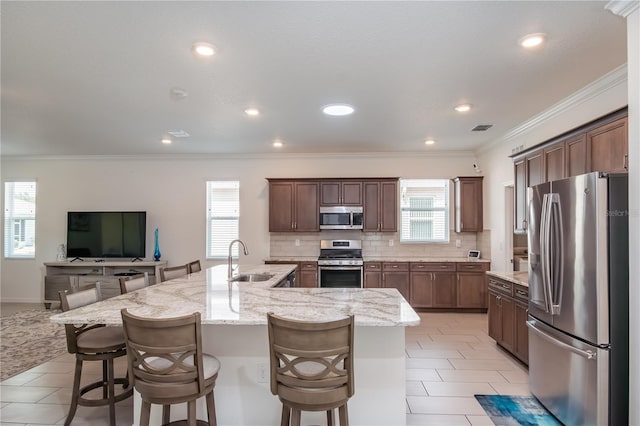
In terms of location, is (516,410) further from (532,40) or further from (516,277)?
(532,40)

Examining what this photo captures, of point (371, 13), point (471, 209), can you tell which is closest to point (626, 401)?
point (371, 13)

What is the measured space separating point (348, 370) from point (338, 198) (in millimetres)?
4546

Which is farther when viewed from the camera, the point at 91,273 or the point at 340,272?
the point at 91,273

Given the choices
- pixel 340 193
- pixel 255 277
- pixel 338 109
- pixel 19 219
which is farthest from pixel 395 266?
pixel 19 219

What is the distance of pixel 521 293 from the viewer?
3656 mm

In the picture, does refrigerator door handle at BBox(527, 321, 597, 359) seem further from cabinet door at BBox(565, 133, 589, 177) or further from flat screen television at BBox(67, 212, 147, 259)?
flat screen television at BBox(67, 212, 147, 259)

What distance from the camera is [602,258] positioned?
2268 mm

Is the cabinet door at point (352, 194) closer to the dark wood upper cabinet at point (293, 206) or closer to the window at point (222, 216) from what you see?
the dark wood upper cabinet at point (293, 206)

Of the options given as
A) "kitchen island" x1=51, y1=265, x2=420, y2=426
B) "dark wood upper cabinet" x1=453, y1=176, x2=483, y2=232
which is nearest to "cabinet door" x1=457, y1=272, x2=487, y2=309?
"dark wood upper cabinet" x1=453, y1=176, x2=483, y2=232

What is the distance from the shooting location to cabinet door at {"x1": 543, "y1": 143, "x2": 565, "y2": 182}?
10.6 feet

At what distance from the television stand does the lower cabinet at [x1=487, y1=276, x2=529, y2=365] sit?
208 inches

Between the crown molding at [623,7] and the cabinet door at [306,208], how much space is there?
4.64m

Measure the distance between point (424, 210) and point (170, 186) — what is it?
4.80 metres

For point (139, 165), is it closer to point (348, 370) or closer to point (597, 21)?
point (348, 370)
